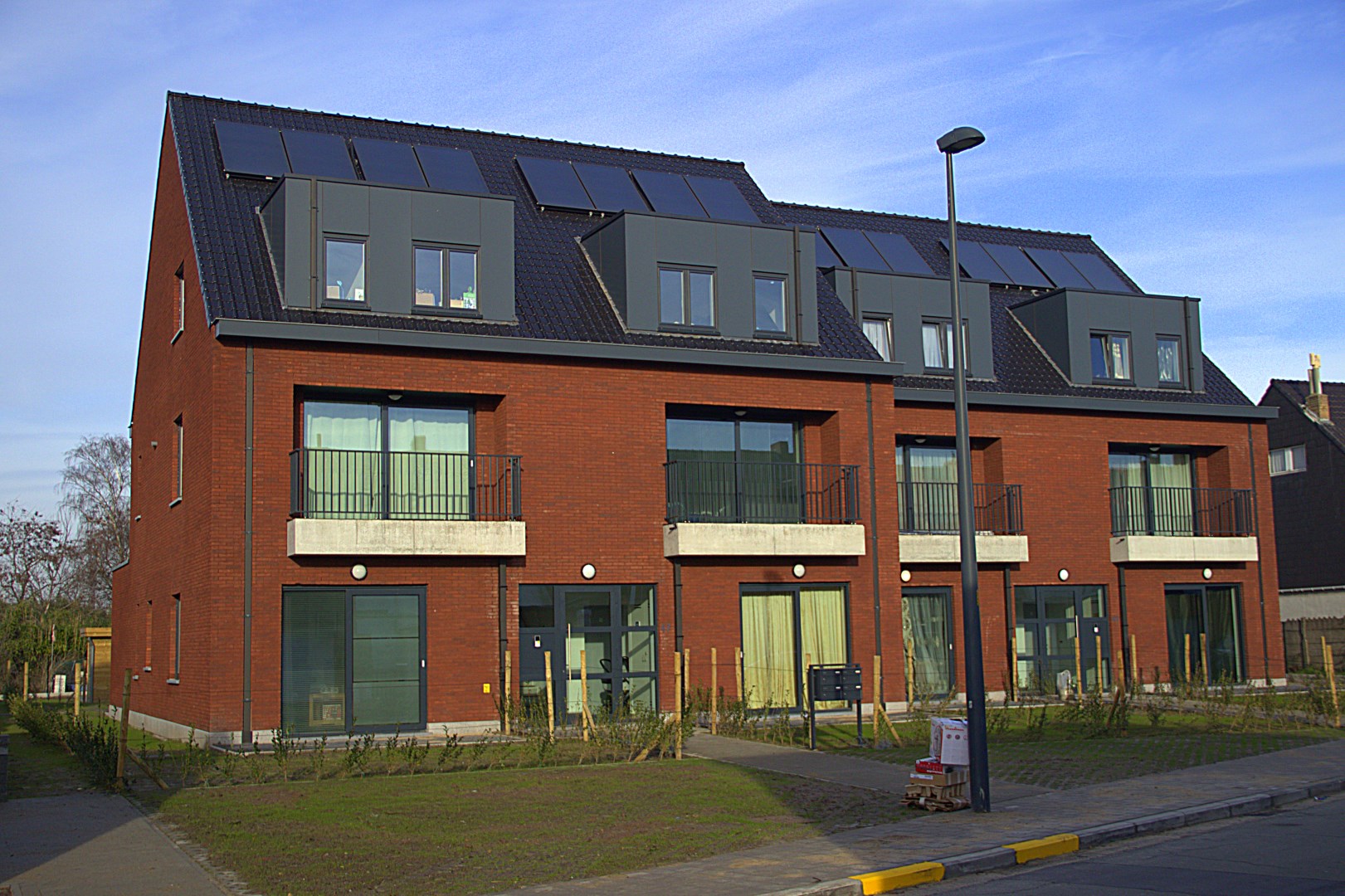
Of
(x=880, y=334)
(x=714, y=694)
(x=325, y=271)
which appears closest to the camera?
(x=325, y=271)

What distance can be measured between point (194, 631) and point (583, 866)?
11.8 meters

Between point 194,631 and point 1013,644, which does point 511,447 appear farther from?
→ point 1013,644

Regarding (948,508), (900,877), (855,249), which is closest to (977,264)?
(855,249)

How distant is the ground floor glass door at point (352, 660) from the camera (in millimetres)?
18812

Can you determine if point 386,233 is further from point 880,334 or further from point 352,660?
point 880,334

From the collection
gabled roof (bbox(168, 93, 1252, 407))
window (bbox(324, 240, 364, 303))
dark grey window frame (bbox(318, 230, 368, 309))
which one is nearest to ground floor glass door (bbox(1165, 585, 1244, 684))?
gabled roof (bbox(168, 93, 1252, 407))

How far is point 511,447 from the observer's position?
20328 millimetres

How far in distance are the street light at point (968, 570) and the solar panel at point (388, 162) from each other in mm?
12212

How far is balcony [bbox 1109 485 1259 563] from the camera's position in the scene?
26.6 m

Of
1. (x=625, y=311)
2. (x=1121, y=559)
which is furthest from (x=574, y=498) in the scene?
(x=1121, y=559)

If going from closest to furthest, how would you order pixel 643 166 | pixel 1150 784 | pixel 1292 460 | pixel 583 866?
pixel 583 866
pixel 1150 784
pixel 643 166
pixel 1292 460

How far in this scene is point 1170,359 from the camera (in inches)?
1123

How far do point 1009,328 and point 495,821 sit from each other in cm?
2012

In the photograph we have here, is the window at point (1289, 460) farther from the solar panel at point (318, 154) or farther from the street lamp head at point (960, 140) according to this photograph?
the street lamp head at point (960, 140)
